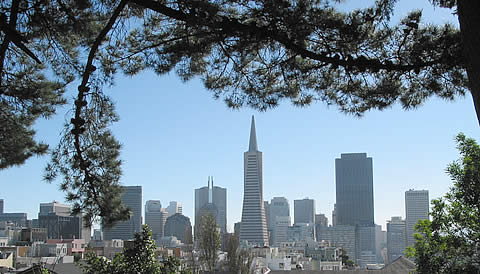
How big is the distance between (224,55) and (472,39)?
89.0 inches

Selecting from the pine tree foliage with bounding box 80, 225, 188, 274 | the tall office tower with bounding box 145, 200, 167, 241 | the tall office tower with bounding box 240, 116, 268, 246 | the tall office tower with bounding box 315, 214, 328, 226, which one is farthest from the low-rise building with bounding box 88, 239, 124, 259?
the tall office tower with bounding box 315, 214, 328, 226

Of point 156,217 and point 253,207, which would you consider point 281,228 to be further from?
point 156,217

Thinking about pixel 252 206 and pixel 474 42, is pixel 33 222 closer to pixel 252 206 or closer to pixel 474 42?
pixel 252 206

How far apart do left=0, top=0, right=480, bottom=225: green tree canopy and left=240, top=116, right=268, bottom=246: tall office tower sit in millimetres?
143760

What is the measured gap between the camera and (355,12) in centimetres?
436

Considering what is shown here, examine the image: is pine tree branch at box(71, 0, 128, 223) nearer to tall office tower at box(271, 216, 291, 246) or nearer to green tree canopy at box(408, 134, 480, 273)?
green tree canopy at box(408, 134, 480, 273)

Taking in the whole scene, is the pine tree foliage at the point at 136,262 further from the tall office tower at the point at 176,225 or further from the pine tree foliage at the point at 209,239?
the tall office tower at the point at 176,225

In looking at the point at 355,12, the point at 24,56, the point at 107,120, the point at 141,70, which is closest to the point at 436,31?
the point at 355,12

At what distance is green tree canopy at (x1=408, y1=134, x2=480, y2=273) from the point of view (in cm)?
600

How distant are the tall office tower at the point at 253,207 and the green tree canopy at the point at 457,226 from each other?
142 metres

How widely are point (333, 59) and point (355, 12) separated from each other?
1.26 feet

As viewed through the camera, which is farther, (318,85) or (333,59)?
(318,85)

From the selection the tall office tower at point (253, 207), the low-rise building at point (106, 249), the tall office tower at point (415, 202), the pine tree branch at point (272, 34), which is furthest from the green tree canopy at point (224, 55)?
the tall office tower at point (415, 202)

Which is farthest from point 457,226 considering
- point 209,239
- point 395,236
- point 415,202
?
point 415,202
